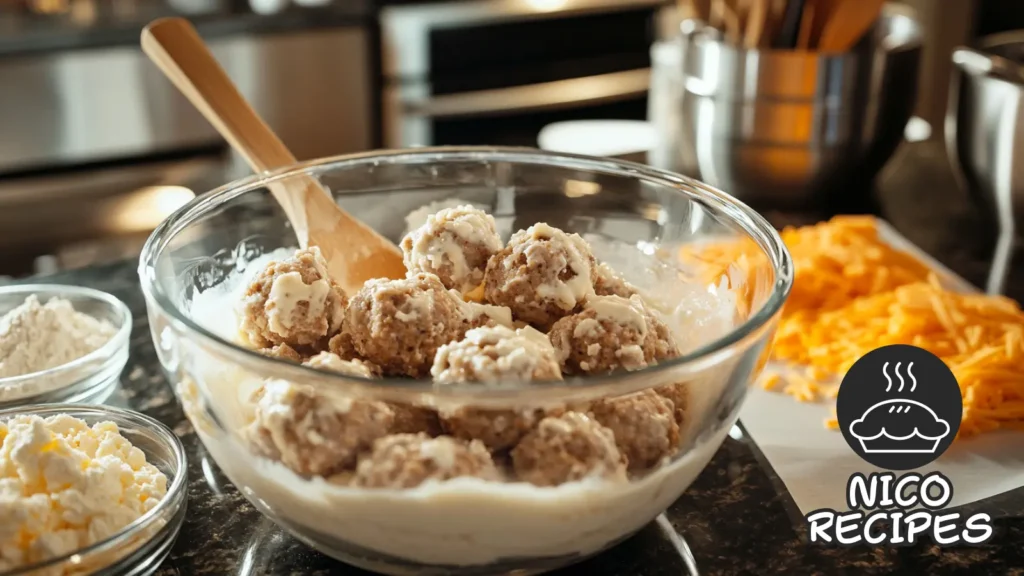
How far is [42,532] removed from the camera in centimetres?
66

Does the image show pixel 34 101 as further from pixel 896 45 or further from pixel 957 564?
pixel 957 564

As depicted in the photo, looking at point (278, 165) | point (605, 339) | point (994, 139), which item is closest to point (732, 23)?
point (994, 139)

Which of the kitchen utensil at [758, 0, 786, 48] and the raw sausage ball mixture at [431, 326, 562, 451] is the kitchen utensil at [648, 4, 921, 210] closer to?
the kitchen utensil at [758, 0, 786, 48]

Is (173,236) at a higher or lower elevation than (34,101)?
higher

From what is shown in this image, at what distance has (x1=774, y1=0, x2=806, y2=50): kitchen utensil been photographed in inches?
58.4

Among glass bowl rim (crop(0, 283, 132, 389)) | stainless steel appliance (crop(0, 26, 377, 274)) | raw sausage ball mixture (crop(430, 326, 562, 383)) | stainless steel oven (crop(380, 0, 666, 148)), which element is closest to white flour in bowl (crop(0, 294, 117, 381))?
glass bowl rim (crop(0, 283, 132, 389))

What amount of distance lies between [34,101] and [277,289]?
72.6 inches

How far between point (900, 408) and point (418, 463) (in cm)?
50

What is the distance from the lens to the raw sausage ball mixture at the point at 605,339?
0.76 meters

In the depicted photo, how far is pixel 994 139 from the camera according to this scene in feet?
4.61

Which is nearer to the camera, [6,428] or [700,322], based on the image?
[6,428]

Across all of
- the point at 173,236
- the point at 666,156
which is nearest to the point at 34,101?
the point at 666,156

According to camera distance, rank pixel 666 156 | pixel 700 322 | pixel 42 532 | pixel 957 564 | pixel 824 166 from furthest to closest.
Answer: pixel 666 156 → pixel 824 166 → pixel 700 322 → pixel 957 564 → pixel 42 532

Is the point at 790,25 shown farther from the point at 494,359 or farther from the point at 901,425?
the point at 494,359
